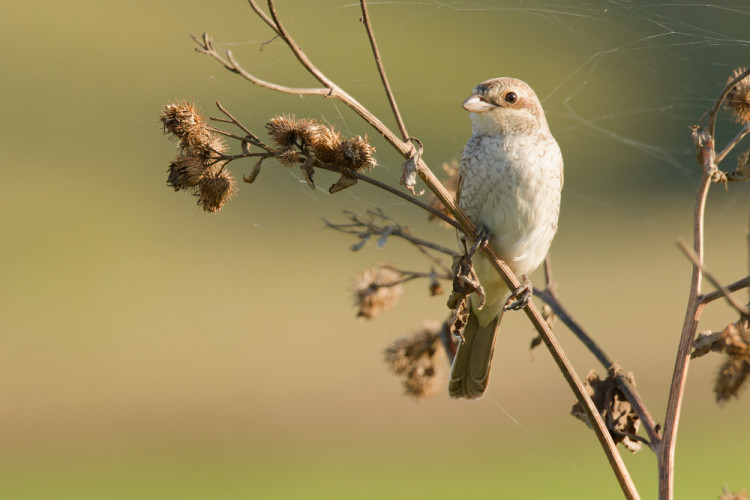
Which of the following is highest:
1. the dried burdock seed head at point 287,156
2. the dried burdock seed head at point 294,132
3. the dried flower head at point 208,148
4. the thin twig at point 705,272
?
the dried flower head at point 208,148

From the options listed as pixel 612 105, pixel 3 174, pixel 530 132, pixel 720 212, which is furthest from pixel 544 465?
pixel 3 174

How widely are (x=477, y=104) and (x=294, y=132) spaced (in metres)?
1.00

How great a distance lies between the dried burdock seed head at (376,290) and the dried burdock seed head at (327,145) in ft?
2.55

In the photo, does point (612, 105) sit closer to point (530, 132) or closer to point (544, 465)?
point (544, 465)

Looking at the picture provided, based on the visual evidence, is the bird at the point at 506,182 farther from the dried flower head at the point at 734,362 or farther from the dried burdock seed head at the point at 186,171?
the dried burdock seed head at the point at 186,171

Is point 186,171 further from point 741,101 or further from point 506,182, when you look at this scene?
point 741,101

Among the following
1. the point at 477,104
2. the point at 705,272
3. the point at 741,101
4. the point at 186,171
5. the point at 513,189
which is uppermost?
the point at 477,104

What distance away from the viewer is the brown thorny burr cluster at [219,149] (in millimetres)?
1725

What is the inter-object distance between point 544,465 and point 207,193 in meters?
11.1

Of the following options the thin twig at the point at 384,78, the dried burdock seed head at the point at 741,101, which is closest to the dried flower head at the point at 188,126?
the thin twig at the point at 384,78

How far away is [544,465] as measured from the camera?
1203cm

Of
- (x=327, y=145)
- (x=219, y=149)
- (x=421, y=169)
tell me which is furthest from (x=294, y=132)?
(x=421, y=169)

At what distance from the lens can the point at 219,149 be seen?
1866mm

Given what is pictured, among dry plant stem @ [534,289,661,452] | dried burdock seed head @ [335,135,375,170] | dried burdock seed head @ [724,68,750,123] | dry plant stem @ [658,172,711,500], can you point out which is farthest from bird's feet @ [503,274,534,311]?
dried burdock seed head @ [724,68,750,123]
